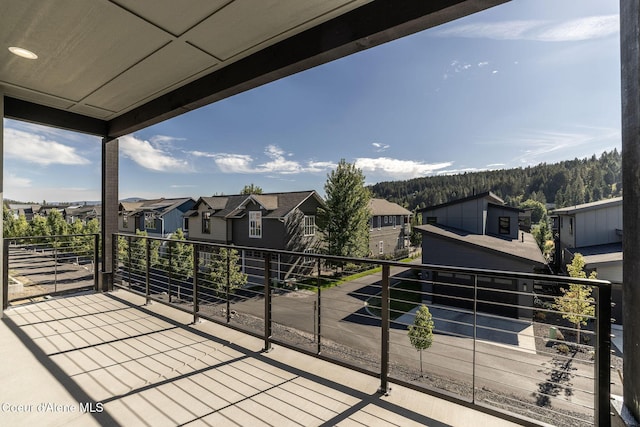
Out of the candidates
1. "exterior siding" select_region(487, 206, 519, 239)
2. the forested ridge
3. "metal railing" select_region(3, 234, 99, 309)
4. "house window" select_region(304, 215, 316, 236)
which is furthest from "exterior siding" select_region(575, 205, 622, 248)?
the forested ridge

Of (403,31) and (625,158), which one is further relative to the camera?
(403,31)

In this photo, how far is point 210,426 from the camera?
147cm

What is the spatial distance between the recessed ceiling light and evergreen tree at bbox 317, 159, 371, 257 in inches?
560

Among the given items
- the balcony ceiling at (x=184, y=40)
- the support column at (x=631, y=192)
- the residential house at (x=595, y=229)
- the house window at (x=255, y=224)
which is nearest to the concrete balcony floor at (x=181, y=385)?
the support column at (x=631, y=192)

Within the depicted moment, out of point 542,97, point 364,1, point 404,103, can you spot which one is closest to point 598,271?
point 364,1

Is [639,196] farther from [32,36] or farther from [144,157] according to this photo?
[144,157]

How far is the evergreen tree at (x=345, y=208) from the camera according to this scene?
16.1 m

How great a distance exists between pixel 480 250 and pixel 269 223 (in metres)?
10.3

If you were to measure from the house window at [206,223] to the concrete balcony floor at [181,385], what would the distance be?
16.3 metres

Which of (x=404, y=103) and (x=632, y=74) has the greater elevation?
(x=404, y=103)

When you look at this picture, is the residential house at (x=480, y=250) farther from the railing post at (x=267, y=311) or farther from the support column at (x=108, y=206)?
the support column at (x=108, y=206)

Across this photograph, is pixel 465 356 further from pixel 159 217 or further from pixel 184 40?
pixel 159 217

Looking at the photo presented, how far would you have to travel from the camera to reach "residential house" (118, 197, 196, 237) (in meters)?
20.8

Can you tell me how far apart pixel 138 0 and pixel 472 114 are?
3483 centimetres
